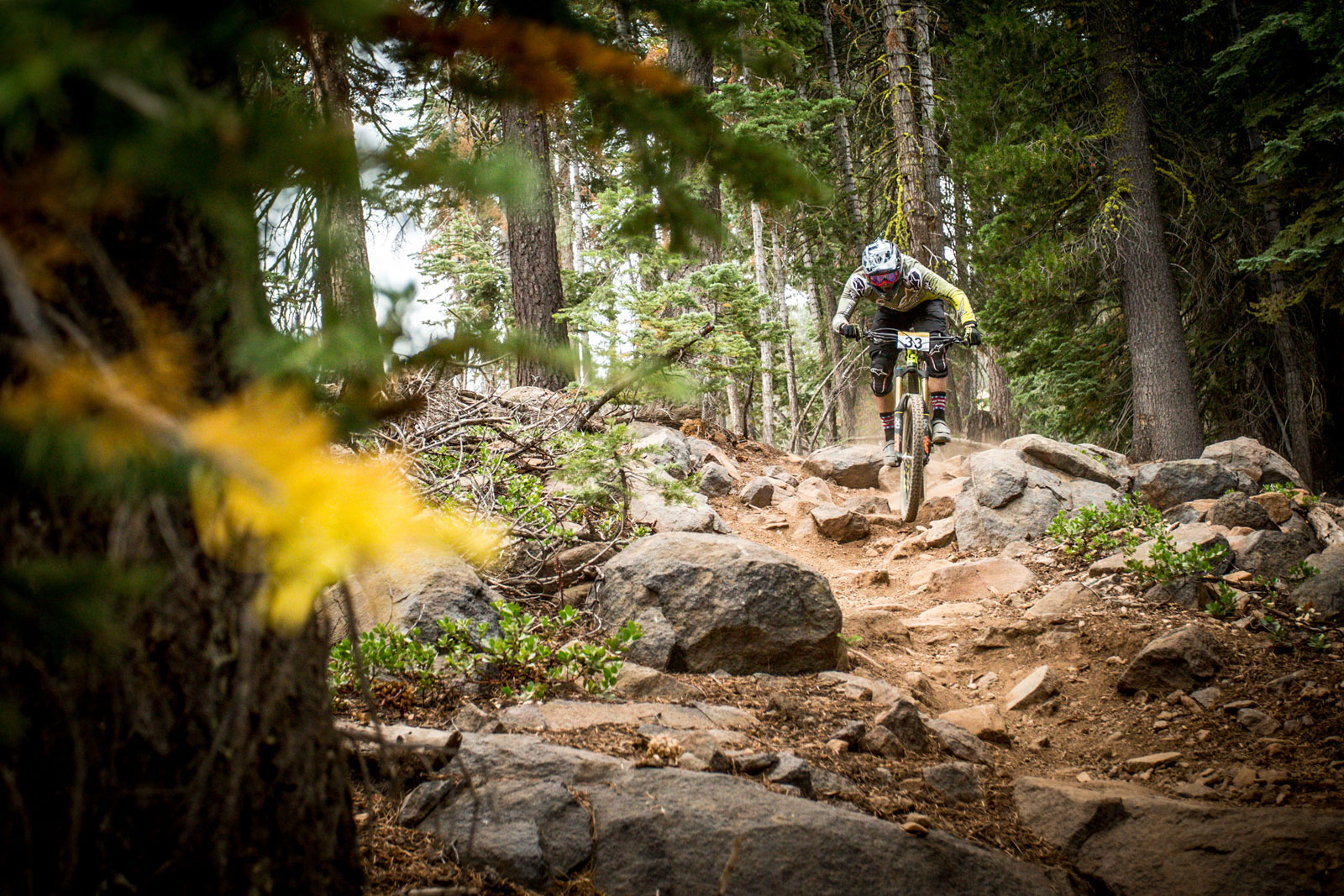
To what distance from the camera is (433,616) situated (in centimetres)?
380

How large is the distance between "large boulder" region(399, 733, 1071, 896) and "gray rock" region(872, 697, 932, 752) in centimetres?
85

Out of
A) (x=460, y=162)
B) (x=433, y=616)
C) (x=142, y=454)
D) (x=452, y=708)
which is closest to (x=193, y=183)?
(x=142, y=454)

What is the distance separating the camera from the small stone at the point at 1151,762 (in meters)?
3.39

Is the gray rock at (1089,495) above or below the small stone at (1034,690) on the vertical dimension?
above

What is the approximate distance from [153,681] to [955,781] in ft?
9.28

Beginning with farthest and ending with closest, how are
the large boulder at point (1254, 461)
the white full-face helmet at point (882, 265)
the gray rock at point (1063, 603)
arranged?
the large boulder at point (1254, 461) → the white full-face helmet at point (882, 265) → the gray rock at point (1063, 603)

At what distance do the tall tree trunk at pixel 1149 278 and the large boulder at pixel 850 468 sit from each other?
3.58 meters

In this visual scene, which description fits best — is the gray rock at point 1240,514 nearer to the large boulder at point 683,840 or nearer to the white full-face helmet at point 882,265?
the white full-face helmet at point 882,265

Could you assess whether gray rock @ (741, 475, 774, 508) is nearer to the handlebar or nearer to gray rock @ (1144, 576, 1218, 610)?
the handlebar

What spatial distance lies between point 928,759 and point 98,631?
3110 millimetres

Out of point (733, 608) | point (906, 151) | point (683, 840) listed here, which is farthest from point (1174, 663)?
point (906, 151)

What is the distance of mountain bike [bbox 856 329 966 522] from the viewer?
7.24m

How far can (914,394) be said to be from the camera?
7.36 meters

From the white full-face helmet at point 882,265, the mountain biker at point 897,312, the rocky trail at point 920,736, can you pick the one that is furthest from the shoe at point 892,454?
the white full-face helmet at point 882,265
